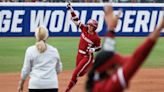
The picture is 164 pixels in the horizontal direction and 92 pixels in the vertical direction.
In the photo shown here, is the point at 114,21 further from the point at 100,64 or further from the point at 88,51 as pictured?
the point at 88,51

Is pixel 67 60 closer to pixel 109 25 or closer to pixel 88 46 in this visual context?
pixel 88 46

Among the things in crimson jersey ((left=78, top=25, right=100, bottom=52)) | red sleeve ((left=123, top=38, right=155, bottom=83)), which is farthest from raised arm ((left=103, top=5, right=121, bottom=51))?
crimson jersey ((left=78, top=25, right=100, bottom=52))

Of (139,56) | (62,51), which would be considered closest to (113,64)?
(139,56)

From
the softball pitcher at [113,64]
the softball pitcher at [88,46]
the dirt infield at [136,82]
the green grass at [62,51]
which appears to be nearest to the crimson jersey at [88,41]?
the softball pitcher at [88,46]

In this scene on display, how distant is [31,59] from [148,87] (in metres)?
7.08

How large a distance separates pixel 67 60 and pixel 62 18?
7.90 metres

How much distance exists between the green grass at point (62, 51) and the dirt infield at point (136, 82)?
131 cm

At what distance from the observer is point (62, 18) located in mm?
27172

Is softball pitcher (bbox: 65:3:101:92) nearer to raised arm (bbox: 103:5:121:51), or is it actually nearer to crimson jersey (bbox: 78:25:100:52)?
crimson jersey (bbox: 78:25:100:52)

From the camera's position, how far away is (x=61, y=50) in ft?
74.5

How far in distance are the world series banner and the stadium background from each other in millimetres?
119

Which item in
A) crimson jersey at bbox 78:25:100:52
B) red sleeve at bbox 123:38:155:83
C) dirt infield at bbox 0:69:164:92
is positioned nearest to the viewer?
red sleeve at bbox 123:38:155:83

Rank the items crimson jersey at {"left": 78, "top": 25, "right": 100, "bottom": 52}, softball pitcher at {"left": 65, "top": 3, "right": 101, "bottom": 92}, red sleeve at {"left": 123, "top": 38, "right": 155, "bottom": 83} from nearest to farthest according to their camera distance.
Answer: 1. red sleeve at {"left": 123, "top": 38, "right": 155, "bottom": 83}
2. softball pitcher at {"left": 65, "top": 3, "right": 101, "bottom": 92}
3. crimson jersey at {"left": 78, "top": 25, "right": 100, "bottom": 52}

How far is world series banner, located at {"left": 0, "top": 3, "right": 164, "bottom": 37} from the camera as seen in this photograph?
87.1 feet
